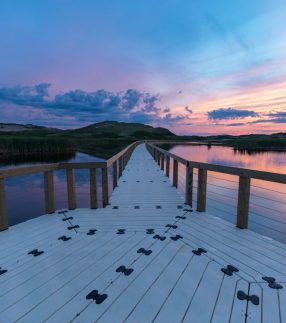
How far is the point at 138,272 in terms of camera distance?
235cm

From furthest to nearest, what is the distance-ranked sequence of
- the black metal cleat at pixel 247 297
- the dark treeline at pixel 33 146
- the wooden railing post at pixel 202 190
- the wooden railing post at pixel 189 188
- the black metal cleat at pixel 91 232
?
the dark treeline at pixel 33 146
the wooden railing post at pixel 189 188
the wooden railing post at pixel 202 190
the black metal cleat at pixel 91 232
the black metal cleat at pixel 247 297

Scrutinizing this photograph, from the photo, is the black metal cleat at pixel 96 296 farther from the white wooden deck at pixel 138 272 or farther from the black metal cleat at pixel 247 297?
the black metal cleat at pixel 247 297

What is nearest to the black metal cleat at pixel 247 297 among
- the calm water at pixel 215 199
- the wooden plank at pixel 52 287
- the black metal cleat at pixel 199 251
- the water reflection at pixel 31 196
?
the black metal cleat at pixel 199 251

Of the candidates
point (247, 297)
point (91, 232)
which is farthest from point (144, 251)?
point (247, 297)

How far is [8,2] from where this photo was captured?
7758mm

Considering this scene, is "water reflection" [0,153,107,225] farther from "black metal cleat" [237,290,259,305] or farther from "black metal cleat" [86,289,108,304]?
"black metal cleat" [237,290,259,305]

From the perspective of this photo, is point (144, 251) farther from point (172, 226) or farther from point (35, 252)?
point (35, 252)

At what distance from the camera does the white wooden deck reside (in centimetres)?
181

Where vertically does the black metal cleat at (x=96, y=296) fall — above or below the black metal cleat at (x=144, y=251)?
above

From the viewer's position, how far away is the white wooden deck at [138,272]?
1.81 meters

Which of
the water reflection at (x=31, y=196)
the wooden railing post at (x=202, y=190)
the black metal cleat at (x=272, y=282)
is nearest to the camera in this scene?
the black metal cleat at (x=272, y=282)

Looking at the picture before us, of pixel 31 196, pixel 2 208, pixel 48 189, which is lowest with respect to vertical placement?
pixel 31 196

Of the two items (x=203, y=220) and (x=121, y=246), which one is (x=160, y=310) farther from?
(x=203, y=220)

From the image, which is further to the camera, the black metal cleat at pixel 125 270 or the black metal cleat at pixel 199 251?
the black metal cleat at pixel 199 251
